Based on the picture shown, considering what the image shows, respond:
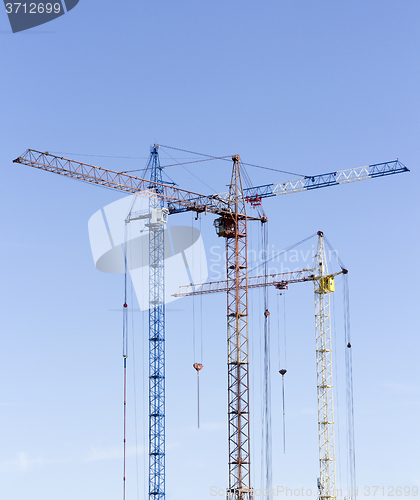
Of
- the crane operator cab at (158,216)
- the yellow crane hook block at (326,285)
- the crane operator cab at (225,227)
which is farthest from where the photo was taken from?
the crane operator cab at (158,216)

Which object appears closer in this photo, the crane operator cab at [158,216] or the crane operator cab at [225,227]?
the crane operator cab at [225,227]

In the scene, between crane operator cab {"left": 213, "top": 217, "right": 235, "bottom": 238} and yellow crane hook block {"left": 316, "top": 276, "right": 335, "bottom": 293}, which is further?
yellow crane hook block {"left": 316, "top": 276, "right": 335, "bottom": 293}

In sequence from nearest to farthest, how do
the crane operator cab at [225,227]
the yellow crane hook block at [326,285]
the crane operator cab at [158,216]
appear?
1. the crane operator cab at [225,227]
2. the yellow crane hook block at [326,285]
3. the crane operator cab at [158,216]

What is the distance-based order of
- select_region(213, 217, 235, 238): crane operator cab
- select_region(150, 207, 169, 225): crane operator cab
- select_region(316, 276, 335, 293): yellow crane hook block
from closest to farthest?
select_region(213, 217, 235, 238): crane operator cab → select_region(316, 276, 335, 293): yellow crane hook block → select_region(150, 207, 169, 225): crane operator cab

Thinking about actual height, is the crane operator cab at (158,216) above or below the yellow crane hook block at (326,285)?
above

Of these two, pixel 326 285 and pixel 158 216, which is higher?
pixel 158 216

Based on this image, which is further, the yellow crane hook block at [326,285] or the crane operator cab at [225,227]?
the yellow crane hook block at [326,285]

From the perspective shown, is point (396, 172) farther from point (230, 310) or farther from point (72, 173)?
point (72, 173)

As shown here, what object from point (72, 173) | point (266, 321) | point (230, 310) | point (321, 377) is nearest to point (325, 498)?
point (321, 377)

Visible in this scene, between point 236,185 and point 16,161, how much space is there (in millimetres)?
25023

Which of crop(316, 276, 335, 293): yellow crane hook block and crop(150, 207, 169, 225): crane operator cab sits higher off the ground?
crop(150, 207, 169, 225): crane operator cab

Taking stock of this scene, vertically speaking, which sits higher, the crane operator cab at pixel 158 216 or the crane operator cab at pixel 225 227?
the crane operator cab at pixel 158 216

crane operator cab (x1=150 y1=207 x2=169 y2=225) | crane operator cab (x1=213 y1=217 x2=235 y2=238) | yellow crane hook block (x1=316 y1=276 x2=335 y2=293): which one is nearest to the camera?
crane operator cab (x1=213 y1=217 x2=235 y2=238)

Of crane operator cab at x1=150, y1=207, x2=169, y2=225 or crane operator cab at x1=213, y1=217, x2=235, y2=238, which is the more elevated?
crane operator cab at x1=150, y1=207, x2=169, y2=225
